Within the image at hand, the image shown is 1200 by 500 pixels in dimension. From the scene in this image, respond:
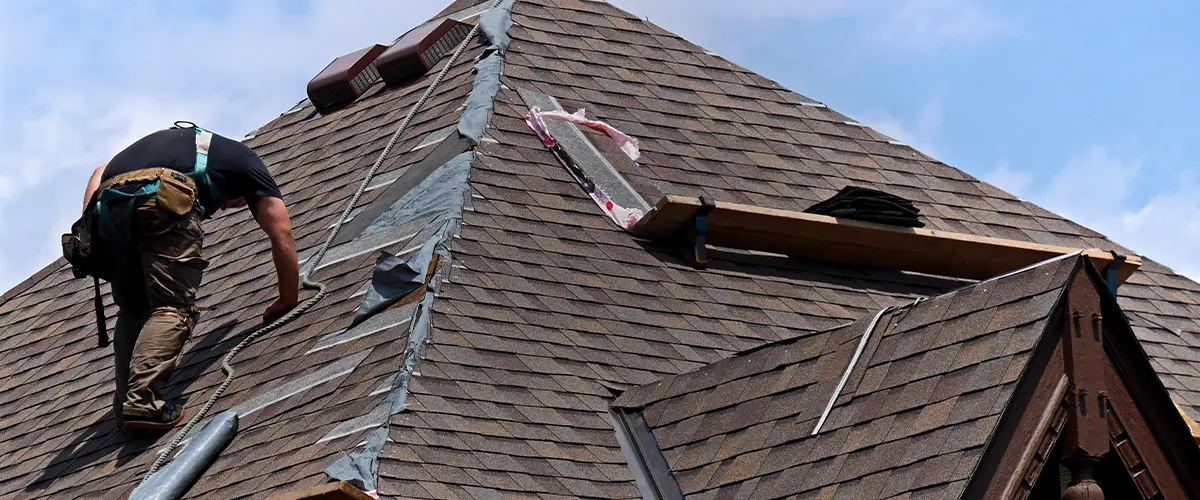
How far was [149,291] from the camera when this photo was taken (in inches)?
374

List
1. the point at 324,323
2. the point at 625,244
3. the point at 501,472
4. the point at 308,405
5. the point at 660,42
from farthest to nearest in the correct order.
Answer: the point at 660,42 < the point at 625,244 < the point at 324,323 < the point at 308,405 < the point at 501,472

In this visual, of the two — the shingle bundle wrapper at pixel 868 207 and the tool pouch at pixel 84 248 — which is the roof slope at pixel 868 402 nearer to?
the shingle bundle wrapper at pixel 868 207

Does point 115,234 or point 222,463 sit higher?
point 115,234

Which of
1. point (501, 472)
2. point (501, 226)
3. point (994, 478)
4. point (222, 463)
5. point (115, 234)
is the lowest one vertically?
point (994, 478)

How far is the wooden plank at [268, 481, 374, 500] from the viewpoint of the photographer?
7.38 meters

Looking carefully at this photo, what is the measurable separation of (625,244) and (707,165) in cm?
148

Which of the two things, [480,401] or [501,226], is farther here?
[501,226]

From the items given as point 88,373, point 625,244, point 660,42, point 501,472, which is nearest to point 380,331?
point 501,472

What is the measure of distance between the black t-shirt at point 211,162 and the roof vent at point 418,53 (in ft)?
8.58

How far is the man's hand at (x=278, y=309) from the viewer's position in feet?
32.6

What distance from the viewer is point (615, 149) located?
37.4 feet

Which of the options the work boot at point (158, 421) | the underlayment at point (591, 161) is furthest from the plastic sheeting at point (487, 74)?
the work boot at point (158, 421)

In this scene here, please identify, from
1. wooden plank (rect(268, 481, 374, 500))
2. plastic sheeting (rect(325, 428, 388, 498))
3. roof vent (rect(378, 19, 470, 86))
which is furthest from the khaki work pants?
roof vent (rect(378, 19, 470, 86))

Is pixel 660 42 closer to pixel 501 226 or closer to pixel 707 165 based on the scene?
pixel 707 165
